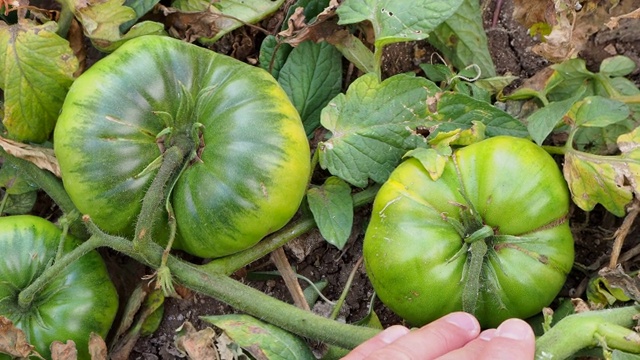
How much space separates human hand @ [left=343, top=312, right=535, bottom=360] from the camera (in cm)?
121

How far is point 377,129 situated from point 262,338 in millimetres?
518

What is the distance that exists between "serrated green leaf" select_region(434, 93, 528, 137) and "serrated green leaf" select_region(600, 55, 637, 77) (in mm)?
271

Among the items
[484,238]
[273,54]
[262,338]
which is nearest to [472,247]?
[484,238]

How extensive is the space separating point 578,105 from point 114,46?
1032 millimetres

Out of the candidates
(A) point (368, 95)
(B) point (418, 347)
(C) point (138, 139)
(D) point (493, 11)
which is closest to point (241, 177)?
(C) point (138, 139)

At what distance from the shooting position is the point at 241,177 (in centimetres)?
149

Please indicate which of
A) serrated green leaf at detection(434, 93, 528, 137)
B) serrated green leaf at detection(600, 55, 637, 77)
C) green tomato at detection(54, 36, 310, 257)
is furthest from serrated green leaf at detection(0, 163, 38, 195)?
serrated green leaf at detection(600, 55, 637, 77)

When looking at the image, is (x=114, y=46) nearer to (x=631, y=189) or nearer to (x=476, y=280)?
(x=476, y=280)

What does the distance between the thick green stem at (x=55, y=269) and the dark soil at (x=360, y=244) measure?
412 millimetres

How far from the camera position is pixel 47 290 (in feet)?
5.18

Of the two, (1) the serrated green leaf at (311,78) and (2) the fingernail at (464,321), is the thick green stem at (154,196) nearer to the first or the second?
(1) the serrated green leaf at (311,78)

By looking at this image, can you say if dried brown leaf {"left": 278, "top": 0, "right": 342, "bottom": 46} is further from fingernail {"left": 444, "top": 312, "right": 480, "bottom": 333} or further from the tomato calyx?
fingernail {"left": 444, "top": 312, "right": 480, "bottom": 333}

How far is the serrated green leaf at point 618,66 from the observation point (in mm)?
1705

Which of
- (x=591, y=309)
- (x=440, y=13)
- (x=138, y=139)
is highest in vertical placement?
(x=440, y=13)
